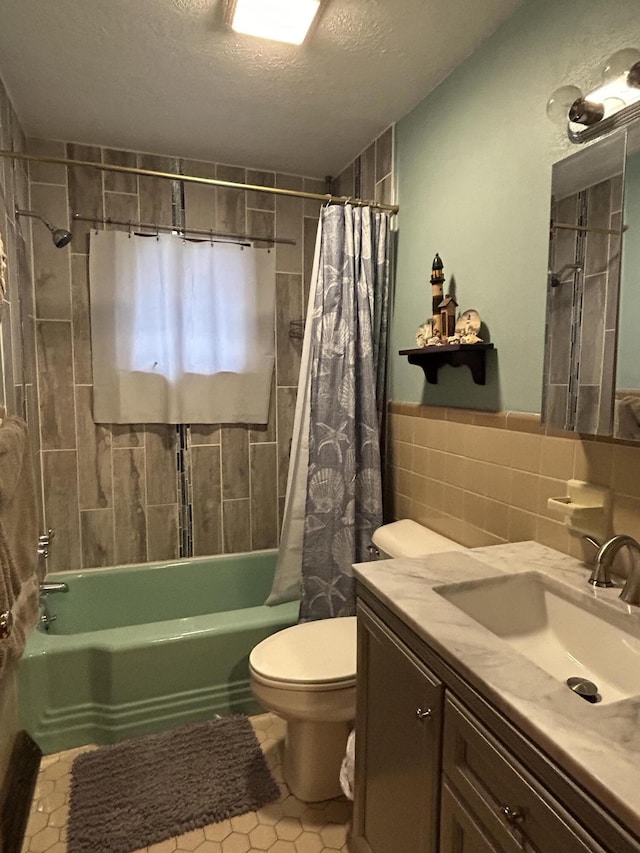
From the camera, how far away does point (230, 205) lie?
2.71 meters

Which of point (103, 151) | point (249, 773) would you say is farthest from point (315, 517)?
point (103, 151)

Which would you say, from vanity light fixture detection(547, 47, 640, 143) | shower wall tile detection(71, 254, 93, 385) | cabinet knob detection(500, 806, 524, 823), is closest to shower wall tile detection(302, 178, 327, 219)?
shower wall tile detection(71, 254, 93, 385)

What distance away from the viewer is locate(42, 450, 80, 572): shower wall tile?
254 centimetres

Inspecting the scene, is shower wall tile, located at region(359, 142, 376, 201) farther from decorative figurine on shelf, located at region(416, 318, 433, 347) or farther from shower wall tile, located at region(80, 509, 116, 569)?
shower wall tile, located at region(80, 509, 116, 569)

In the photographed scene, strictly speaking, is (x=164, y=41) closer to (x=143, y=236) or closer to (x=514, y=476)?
(x=143, y=236)

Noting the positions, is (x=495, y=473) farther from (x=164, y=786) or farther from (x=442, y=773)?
(x=164, y=786)

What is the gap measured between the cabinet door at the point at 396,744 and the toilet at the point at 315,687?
0.25 m

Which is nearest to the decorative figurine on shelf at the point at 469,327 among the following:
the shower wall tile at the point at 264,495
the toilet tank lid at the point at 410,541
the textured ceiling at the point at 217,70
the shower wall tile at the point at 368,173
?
the toilet tank lid at the point at 410,541

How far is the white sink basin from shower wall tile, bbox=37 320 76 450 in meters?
2.06

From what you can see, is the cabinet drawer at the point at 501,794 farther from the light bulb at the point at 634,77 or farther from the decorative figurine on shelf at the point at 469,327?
the light bulb at the point at 634,77

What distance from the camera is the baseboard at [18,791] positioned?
1.53 m

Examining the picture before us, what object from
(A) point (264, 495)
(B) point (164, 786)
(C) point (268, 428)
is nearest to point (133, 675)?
(B) point (164, 786)

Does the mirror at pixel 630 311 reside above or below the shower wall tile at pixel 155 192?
below

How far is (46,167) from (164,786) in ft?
8.43
